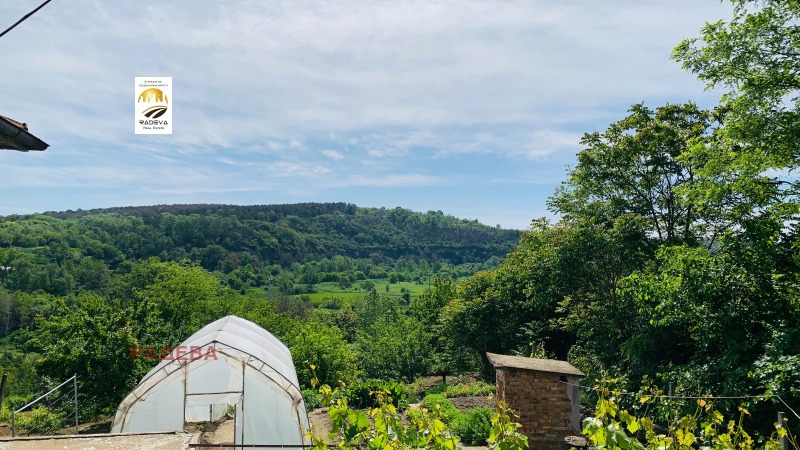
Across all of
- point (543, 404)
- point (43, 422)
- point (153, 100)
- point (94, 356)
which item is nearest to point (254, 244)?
point (94, 356)

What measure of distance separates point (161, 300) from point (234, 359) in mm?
18700

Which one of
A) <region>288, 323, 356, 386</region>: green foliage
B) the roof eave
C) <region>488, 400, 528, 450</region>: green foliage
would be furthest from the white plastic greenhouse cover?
<region>288, 323, 356, 386</region>: green foliage

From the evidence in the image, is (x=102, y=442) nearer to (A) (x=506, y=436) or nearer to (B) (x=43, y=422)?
(A) (x=506, y=436)

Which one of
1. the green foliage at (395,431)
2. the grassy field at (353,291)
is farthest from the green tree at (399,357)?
the grassy field at (353,291)

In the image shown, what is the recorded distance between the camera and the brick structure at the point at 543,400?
34.0 ft

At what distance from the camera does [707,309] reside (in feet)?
36.6

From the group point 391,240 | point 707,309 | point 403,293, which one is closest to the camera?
point 707,309

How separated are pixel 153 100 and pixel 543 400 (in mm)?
11021

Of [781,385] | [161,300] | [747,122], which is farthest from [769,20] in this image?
[161,300]

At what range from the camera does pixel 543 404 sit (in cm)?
1041

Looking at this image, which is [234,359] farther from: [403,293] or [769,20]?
[403,293]

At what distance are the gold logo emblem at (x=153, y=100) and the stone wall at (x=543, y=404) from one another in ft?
32.4

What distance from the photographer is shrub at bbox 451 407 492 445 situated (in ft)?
38.2
